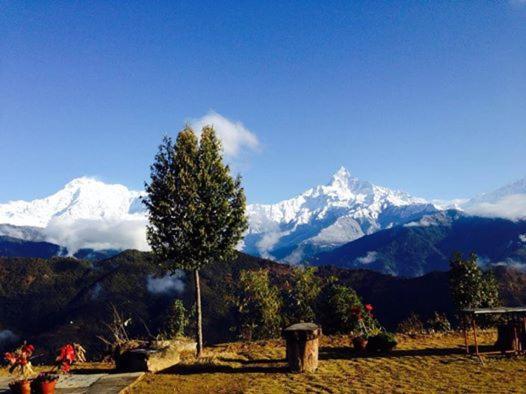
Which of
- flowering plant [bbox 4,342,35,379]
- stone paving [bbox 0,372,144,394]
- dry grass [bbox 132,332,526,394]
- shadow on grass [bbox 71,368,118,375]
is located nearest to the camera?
flowering plant [bbox 4,342,35,379]

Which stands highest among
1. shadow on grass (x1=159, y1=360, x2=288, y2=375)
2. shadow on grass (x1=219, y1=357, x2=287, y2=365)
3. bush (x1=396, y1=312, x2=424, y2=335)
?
bush (x1=396, y1=312, x2=424, y2=335)

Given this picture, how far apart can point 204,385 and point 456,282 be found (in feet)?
120

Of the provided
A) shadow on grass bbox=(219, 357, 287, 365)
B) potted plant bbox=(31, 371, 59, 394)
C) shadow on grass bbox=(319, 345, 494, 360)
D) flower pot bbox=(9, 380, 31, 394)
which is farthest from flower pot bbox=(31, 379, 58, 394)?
shadow on grass bbox=(319, 345, 494, 360)

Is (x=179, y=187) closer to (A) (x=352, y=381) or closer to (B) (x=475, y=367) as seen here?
(A) (x=352, y=381)

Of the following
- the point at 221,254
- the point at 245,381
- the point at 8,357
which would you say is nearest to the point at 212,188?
the point at 221,254

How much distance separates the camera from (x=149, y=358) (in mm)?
22391

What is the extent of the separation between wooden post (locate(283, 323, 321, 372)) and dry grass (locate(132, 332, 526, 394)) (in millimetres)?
508

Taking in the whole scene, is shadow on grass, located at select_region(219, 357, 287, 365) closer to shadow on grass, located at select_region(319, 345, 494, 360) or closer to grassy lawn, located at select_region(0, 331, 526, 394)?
grassy lawn, located at select_region(0, 331, 526, 394)

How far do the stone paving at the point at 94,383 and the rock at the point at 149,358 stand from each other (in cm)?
67

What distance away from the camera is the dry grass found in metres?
19.2

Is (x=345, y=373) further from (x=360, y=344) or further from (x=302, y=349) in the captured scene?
(x=360, y=344)

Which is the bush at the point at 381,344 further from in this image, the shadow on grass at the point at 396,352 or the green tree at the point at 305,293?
the green tree at the point at 305,293

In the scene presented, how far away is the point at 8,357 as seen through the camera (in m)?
18.2

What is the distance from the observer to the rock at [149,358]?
22.4 m
